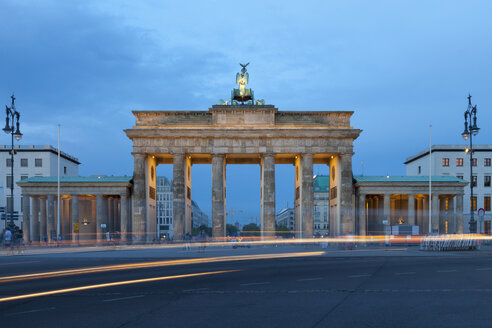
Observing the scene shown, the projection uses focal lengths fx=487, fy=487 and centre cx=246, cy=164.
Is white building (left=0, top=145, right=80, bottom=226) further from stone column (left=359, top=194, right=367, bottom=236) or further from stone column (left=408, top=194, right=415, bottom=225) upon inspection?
stone column (left=408, top=194, right=415, bottom=225)

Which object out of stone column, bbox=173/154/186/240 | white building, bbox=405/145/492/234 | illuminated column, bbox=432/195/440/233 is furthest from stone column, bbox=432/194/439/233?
stone column, bbox=173/154/186/240

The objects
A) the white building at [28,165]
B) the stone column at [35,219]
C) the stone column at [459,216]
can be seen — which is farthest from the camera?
the white building at [28,165]

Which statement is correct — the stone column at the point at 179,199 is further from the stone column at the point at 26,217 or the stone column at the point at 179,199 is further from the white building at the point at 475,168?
the white building at the point at 475,168

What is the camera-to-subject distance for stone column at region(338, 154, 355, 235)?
6166 cm

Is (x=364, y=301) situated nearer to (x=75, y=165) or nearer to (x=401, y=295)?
(x=401, y=295)

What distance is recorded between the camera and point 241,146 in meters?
62.5

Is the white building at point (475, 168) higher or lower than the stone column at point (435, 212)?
higher

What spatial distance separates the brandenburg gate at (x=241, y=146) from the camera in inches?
2426

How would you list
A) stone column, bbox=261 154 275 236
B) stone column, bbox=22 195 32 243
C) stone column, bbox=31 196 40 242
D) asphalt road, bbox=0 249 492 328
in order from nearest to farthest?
asphalt road, bbox=0 249 492 328 → stone column, bbox=261 154 275 236 → stone column, bbox=22 195 32 243 → stone column, bbox=31 196 40 242

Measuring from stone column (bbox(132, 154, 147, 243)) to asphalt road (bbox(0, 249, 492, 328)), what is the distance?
133ft

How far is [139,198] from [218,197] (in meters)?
10.2

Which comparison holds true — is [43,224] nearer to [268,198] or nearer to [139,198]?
[139,198]

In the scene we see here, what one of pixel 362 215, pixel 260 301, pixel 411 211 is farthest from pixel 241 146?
pixel 260 301

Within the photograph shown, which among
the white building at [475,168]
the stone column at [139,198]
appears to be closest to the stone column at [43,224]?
the stone column at [139,198]
